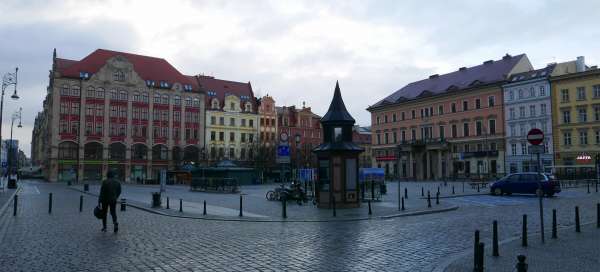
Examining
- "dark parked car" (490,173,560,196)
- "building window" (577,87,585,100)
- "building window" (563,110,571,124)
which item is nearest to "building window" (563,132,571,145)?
"building window" (563,110,571,124)

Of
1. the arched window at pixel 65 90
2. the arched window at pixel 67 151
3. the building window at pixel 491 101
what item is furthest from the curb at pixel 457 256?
the arched window at pixel 65 90

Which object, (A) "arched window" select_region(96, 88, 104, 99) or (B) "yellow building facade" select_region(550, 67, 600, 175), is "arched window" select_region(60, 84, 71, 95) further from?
(B) "yellow building facade" select_region(550, 67, 600, 175)

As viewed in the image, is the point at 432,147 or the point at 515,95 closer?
the point at 515,95

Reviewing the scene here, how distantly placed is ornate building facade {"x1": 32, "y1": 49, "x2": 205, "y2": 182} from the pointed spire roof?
54.0 metres

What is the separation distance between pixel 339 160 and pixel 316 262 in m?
13.1

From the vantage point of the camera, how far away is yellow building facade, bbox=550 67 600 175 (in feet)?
195

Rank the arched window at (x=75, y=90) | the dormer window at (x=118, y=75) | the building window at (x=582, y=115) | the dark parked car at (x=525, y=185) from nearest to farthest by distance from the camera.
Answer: the dark parked car at (x=525, y=185), the building window at (x=582, y=115), the arched window at (x=75, y=90), the dormer window at (x=118, y=75)

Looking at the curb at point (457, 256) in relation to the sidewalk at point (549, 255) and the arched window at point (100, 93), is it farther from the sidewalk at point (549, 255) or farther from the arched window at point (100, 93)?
the arched window at point (100, 93)

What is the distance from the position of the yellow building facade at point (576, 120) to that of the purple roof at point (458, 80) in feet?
29.2

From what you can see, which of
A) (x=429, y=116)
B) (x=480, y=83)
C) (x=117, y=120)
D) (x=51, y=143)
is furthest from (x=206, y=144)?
(x=480, y=83)

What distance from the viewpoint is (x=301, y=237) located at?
42.5ft

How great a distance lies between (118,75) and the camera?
8156 centimetres

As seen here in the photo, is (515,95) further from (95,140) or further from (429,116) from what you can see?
(95,140)

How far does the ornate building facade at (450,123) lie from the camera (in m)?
70.3
